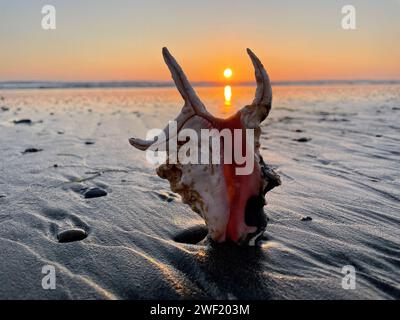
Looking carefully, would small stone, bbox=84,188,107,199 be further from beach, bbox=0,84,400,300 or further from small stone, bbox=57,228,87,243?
small stone, bbox=57,228,87,243

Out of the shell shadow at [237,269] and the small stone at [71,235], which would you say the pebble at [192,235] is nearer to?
the shell shadow at [237,269]

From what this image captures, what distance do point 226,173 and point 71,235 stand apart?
3.55 feet

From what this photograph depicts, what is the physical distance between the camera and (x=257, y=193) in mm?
2096

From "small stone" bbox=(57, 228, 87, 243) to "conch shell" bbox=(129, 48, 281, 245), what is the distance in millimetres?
732

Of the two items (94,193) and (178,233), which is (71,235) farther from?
(94,193)

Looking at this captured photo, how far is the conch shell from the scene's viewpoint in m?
2.10

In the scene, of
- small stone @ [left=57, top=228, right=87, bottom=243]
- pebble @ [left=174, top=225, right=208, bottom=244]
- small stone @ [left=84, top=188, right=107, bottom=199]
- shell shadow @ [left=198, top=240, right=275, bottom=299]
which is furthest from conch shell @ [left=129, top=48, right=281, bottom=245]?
small stone @ [left=84, top=188, right=107, bottom=199]

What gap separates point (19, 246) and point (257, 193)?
148 centimetres

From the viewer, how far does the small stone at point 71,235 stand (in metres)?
2.31

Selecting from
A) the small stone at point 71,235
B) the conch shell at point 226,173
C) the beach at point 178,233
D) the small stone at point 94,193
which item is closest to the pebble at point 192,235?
the beach at point 178,233

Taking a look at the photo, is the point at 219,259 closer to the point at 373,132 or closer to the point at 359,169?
the point at 359,169
